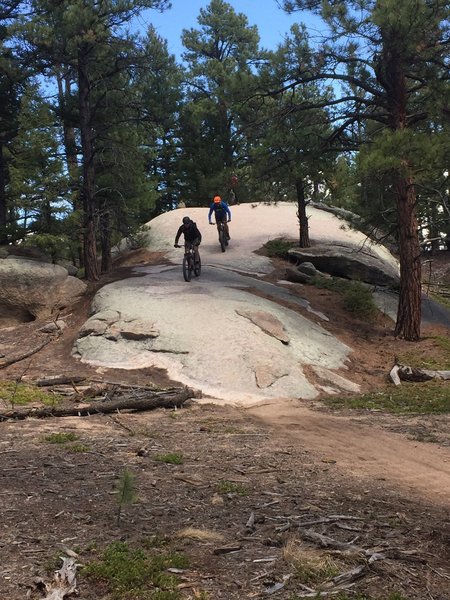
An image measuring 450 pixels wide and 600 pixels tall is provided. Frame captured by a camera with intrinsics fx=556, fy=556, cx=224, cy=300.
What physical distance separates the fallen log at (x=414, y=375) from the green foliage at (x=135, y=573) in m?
9.53

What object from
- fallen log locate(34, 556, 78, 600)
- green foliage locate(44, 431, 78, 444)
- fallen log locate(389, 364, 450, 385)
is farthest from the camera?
fallen log locate(389, 364, 450, 385)

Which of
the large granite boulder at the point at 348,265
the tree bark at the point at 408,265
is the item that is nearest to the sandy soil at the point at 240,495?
the tree bark at the point at 408,265

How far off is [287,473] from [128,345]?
7.29 meters

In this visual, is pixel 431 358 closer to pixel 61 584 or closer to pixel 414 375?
pixel 414 375

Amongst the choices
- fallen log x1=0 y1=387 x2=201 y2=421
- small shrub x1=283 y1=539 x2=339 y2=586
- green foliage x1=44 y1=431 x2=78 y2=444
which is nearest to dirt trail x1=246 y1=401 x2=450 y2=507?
fallen log x1=0 y1=387 x2=201 y2=421

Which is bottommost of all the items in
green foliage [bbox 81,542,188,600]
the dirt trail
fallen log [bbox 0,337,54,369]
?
the dirt trail

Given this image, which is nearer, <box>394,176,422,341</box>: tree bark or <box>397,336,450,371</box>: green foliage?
<box>397,336,450,371</box>: green foliage

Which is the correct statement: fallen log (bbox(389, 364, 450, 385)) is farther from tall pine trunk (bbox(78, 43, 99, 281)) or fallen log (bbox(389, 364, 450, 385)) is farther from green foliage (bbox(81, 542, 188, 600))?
tall pine trunk (bbox(78, 43, 99, 281))

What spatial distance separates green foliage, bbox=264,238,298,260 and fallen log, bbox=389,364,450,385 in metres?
10.4

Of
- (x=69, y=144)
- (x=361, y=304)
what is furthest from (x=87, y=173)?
(x=361, y=304)

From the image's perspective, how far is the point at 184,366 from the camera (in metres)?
11.6

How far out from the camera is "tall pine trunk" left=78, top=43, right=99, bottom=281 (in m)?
18.6

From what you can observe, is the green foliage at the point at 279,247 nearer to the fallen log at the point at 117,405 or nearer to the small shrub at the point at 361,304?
the small shrub at the point at 361,304

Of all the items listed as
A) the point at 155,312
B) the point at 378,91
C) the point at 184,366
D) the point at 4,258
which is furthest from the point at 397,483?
the point at 4,258
